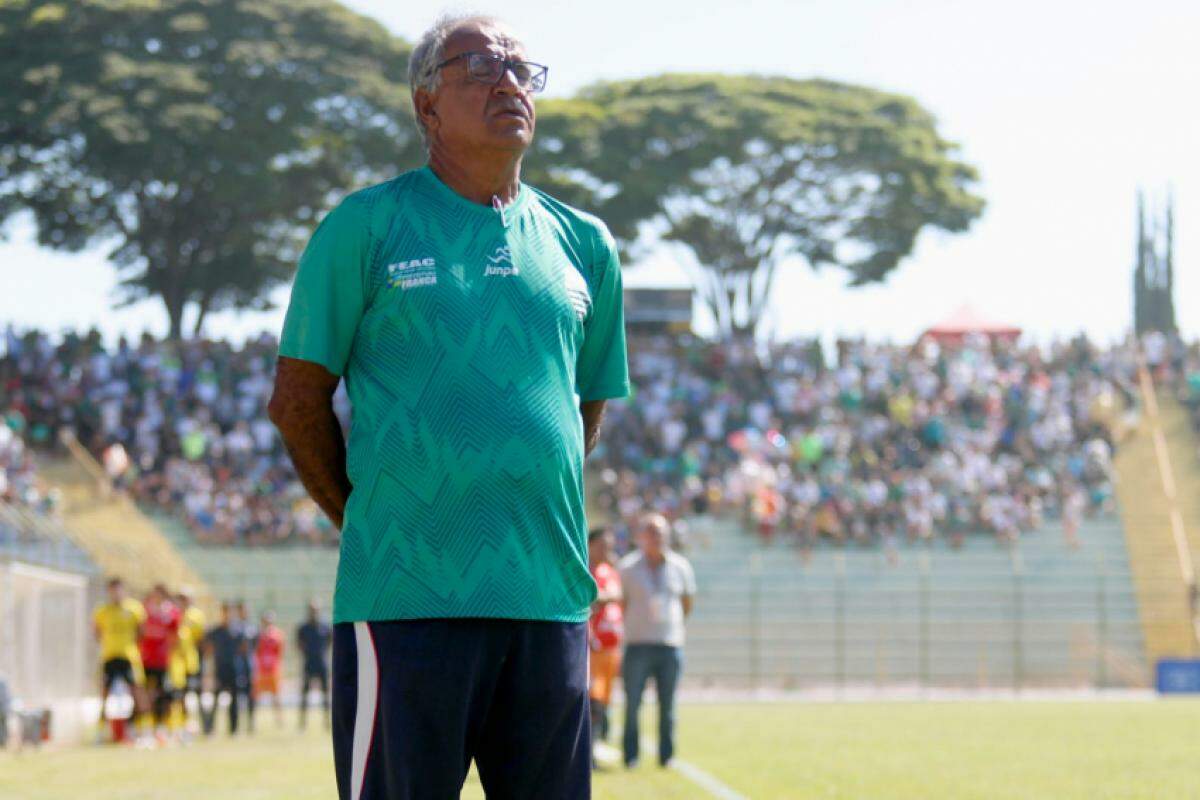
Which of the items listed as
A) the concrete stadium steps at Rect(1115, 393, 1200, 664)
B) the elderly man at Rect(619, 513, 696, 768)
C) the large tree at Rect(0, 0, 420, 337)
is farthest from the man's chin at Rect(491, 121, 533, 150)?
the large tree at Rect(0, 0, 420, 337)

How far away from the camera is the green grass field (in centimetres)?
1264

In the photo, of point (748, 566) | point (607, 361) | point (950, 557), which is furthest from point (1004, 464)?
point (607, 361)

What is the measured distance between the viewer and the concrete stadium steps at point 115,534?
3156 centimetres

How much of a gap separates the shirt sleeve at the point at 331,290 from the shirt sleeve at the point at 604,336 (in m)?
0.51

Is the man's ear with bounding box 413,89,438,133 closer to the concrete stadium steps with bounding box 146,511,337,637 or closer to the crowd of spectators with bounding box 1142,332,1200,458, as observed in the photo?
the concrete stadium steps with bounding box 146,511,337,637

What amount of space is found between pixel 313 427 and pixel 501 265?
0.49 m

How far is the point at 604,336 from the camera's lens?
4.10 meters

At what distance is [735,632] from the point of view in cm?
3588

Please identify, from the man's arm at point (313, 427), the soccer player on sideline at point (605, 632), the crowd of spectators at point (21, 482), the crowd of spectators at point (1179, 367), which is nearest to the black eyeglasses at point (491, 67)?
the man's arm at point (313, 427)

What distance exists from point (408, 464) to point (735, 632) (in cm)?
3255

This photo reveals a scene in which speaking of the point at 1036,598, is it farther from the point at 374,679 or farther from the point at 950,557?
Result: the point at 374,679

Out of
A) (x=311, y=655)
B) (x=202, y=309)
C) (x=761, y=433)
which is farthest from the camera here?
(x=202, y=309)

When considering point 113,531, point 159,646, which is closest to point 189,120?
point 113,531

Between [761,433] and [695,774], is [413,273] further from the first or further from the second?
[761,433]
